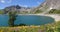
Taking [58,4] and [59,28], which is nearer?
[59,28]

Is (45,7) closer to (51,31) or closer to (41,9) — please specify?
(41,9)

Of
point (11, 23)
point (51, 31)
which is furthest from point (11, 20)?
point (51, 31)

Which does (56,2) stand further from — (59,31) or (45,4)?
(59,31)

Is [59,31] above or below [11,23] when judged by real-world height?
above

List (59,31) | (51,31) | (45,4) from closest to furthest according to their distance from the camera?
(59,31) → (51,31) → (45,4)

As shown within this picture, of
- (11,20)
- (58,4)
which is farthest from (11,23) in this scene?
(58,4)

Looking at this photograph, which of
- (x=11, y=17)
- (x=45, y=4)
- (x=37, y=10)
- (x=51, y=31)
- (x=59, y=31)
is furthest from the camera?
(x=45, y=4)

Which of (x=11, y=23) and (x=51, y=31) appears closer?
(x=51, y=31)

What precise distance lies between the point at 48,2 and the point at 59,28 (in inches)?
7483

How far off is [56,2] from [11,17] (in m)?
168

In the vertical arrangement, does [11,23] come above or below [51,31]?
below

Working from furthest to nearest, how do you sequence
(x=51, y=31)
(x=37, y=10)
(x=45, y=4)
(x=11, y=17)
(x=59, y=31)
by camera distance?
(x=45, y=4) → (x=37, y=10) → (x=11, y=17) → (x=51, y=31) → (x=59, y=31)

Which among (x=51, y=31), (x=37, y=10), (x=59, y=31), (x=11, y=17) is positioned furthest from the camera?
(x=37, y=10)

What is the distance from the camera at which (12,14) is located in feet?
113
